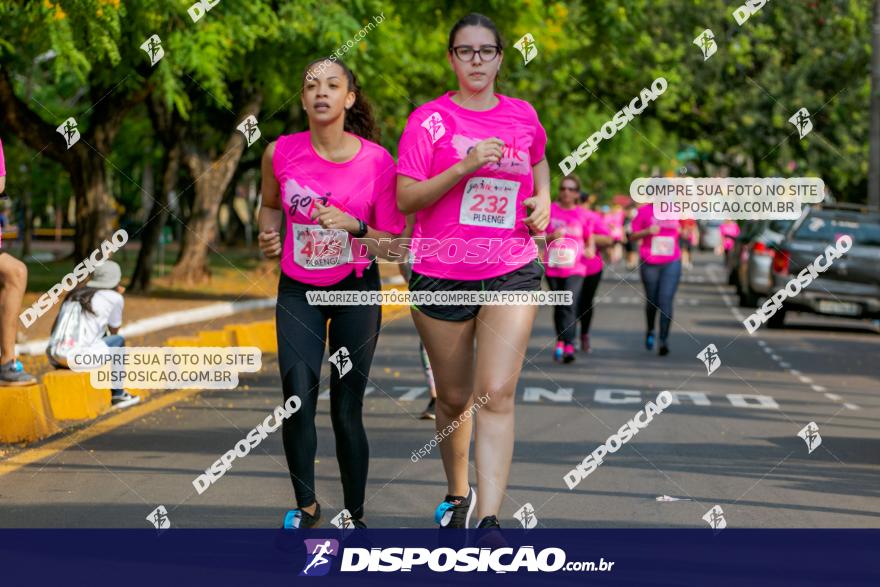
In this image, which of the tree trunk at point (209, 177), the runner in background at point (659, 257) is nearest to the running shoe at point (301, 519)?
the runner in background at point (659, 257)

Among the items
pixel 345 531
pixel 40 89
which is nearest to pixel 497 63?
pixel 345 531

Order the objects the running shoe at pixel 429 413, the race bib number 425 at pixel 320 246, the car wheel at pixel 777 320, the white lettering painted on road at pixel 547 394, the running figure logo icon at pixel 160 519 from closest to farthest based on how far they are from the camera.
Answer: the race bib number 425 at pixel 320 246 → the running figure logo icon at pixel 160 519 → the running shoe at pixel 429 413 → the white lettering painted on road at pixel 547 394 → the car wheel at pixel 777 320

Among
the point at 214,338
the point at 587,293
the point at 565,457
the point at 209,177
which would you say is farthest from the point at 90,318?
the point at 209,177

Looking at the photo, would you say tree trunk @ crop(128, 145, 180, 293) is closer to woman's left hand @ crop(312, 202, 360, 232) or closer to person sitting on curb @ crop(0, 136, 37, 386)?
person sitting on curb @ crop(0, 136, 37, 386)

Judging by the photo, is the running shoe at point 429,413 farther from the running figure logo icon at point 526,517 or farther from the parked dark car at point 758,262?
the parked dark car at point 758,262

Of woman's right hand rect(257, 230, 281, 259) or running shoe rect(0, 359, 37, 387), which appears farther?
running shoe rect(0, 359, 37, 387)

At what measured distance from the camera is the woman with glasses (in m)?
6.59

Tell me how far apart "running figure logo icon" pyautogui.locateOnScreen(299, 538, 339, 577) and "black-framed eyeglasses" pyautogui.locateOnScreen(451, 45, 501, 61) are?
1931mm

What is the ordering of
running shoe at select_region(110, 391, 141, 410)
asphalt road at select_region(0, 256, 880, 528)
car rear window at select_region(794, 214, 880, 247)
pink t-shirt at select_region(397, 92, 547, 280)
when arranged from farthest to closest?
car rear window at select_region(794, 214, 880, 247) → running shoe at select_region(110, 391, 141, 410) → asphalt road at select_region(0, 256, 880, 528) → pink t-shirt at select_region(397, 92, 547, 280)

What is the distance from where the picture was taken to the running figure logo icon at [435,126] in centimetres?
660

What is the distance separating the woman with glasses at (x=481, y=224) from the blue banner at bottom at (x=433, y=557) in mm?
312

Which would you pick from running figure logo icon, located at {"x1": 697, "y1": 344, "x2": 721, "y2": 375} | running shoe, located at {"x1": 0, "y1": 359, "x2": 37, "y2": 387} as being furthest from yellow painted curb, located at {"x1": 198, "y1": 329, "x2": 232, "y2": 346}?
running shoe, located at {"x1": 0, "y1": 359, "x2": 37, "y2": 387}

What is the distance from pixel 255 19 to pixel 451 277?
604 inches

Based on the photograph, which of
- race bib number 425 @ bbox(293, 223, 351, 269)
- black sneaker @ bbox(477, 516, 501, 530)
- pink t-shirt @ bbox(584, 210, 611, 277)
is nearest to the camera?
black sneaker @ bbox(477, 516, 501, 530)
